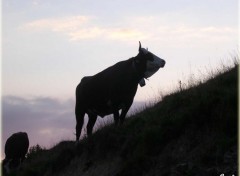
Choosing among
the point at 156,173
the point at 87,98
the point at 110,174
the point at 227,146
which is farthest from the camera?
the point at 87,98

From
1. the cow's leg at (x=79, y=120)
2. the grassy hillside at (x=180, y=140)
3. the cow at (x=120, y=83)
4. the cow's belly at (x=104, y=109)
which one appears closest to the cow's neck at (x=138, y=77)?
the cow at (x=120, y=83)

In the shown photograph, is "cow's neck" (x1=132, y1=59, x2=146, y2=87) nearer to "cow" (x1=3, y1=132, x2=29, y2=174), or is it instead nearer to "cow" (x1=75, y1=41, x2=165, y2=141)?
"cow" (x1=75, y1=41, x2=165, y2=141)

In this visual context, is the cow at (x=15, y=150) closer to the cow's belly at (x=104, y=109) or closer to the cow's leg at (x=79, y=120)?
the cow's leg at (x=79, y=120)

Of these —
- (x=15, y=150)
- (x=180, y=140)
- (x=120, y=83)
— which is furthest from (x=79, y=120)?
(x=180, y=140)

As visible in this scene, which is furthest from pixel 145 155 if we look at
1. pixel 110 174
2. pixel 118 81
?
pixel 118 81

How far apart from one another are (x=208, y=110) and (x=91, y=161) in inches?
184

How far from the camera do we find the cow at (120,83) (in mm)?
16750

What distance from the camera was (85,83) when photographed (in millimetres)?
18641

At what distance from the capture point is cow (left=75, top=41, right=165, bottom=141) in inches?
659

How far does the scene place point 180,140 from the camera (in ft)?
40.6

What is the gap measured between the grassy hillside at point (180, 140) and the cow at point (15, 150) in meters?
9.10

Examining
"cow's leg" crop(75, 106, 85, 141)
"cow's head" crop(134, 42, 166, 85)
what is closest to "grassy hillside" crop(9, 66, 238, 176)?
"cow's head" crop(134, 42, 166, 85)

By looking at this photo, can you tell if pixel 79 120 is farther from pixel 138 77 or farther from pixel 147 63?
pixel 147 63

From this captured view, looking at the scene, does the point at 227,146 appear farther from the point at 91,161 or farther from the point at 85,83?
the point at 85,83
